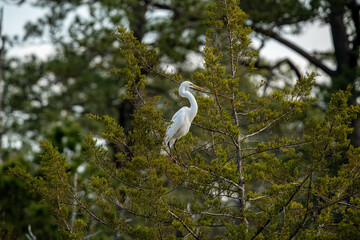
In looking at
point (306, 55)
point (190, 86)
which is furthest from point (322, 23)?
point (190, 86)

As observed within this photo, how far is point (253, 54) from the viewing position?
5676mm

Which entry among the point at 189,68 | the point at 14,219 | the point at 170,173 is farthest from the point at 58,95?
the point at 170,173

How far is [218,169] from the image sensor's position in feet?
16.9

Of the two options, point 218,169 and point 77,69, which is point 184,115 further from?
point 77,69

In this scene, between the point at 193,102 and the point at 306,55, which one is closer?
the point at 193,102

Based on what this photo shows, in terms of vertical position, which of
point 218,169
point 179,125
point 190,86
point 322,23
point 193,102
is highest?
point 322,23

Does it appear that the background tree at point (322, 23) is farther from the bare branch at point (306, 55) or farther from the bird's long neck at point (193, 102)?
the bird's long neck at point (193, 102)

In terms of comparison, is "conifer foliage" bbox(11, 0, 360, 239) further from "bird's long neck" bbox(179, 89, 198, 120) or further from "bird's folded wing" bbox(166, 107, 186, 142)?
"bird's folded wing" bbox(166, 107, 186, 142)

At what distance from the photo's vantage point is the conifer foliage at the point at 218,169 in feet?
15.9

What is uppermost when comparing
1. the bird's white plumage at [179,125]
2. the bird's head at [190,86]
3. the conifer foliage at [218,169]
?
the bird's head at [190,86]

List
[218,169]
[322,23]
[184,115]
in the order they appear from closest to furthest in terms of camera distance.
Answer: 1. [218,169]
2. [184,115]
3. [322,23]

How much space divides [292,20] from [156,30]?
125 inches

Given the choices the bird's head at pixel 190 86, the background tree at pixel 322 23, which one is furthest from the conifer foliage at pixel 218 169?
the background tree at pixel 322 23

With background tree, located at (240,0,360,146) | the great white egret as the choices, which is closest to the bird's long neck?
the great white egret
